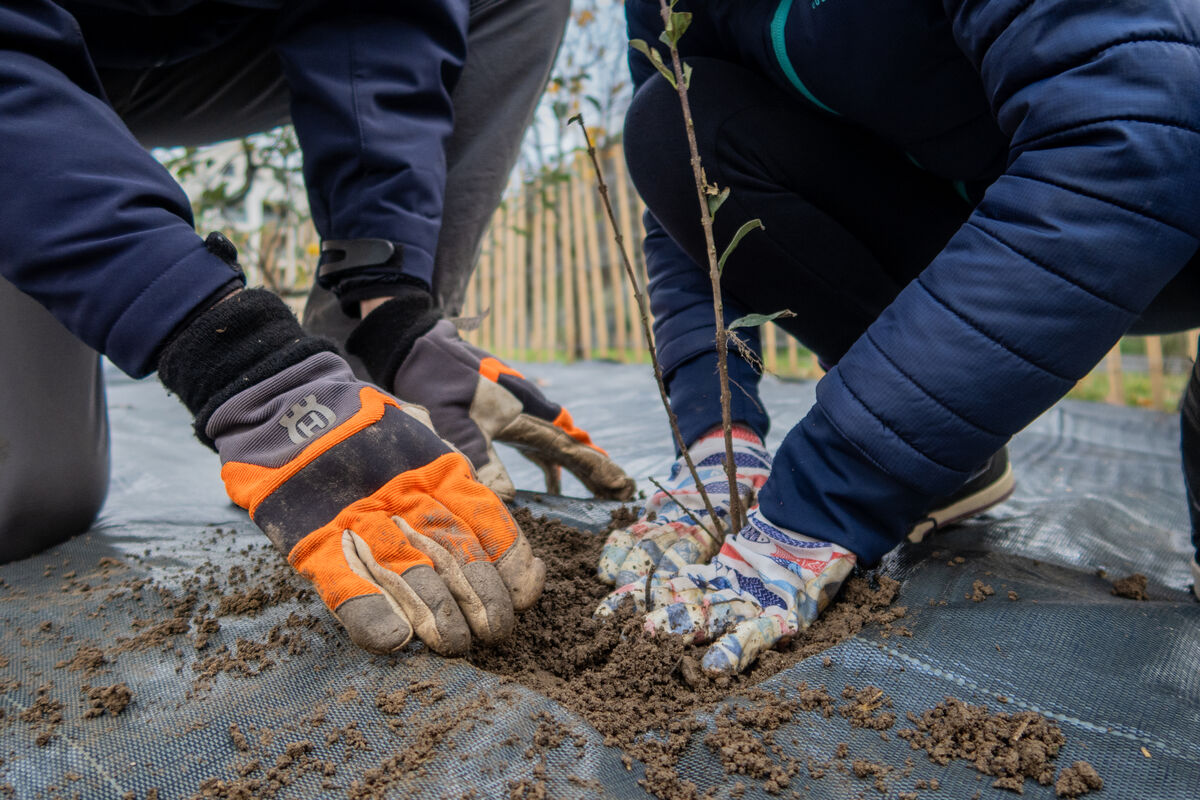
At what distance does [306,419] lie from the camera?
0.91m

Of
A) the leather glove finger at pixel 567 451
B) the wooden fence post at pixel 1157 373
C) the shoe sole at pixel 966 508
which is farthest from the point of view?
the wooden fence post at pixel 1157 373

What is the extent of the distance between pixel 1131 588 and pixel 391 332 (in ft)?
4.09

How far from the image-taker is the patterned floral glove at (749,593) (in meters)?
0.80

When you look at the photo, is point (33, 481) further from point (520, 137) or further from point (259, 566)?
point (520, 137)

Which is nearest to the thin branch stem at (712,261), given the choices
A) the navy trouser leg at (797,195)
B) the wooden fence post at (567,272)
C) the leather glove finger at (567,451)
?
the navy trouser leg at (797,195)

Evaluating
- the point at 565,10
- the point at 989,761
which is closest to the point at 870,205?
the point at 989,761

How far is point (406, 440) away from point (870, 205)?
85cm

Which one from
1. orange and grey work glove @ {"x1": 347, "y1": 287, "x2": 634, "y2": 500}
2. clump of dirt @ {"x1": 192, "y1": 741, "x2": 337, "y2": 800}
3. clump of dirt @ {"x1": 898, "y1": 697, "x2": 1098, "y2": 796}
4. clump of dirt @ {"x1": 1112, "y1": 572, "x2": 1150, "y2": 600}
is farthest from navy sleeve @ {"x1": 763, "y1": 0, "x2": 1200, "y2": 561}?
orange and grey work glove @ {"x1": 347, "y1": 287, "x2": 634, "y2": 500}

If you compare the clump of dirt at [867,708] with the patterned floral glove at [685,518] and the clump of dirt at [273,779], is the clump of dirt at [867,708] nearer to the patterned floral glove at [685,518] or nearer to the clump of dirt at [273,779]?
the patterned floral glove at [685,518]

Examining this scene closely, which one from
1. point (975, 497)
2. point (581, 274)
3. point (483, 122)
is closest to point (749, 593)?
point (975, 497)

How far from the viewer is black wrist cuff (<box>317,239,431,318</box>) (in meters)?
1.41

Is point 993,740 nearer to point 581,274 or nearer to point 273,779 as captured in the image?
point 273,779

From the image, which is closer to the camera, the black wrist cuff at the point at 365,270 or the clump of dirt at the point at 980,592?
the clump of dirt at the point at 980,592

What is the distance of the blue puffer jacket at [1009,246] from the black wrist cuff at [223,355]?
663 mm
